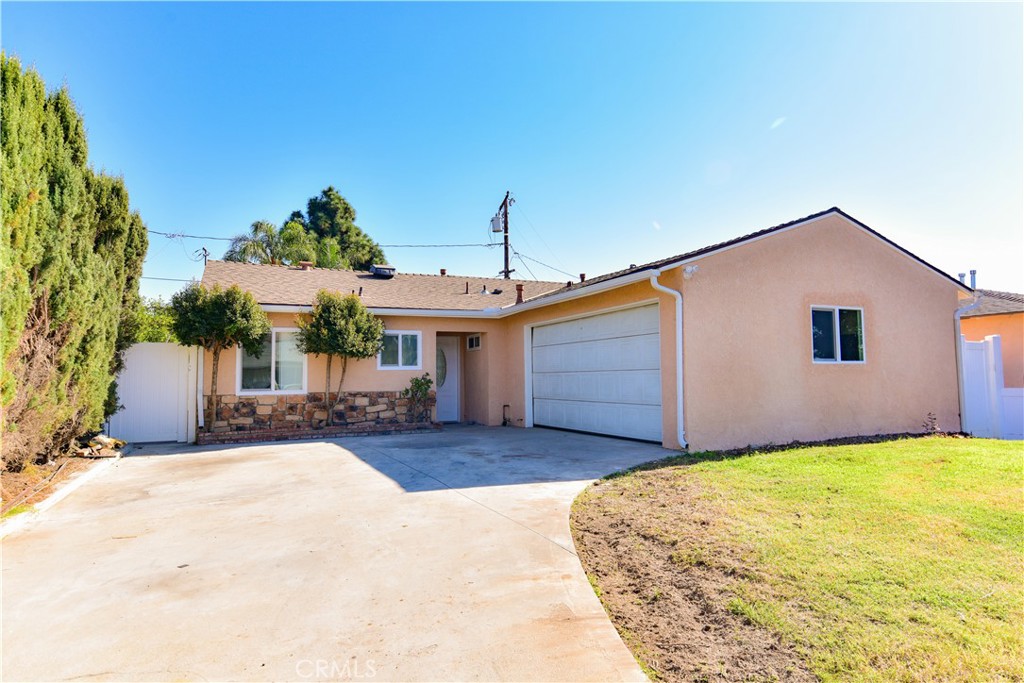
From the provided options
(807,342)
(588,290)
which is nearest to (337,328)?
(588,290)

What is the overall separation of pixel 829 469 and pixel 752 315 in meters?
3.47

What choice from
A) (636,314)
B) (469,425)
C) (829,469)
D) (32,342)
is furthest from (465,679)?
(469,425)

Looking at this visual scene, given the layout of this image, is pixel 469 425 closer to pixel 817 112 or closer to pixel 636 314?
pixel 636 314

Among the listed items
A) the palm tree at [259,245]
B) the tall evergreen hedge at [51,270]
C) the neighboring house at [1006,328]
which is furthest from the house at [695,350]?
the palm tree at [259,245]

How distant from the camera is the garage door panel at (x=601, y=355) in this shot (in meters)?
9.70

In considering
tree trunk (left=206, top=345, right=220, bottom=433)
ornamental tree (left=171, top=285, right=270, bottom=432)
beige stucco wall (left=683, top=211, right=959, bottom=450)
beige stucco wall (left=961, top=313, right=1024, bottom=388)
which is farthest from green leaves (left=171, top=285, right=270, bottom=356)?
beige stucco wall (left=961, top=313, right=1024, bottom=388)

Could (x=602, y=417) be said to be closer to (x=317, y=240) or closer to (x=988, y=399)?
(x=988, y=399)

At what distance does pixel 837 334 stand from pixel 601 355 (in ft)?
14.6

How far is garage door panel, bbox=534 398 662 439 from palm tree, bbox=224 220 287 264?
59.9 ft

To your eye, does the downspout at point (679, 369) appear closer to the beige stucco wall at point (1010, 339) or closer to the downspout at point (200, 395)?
the downspout at point (200, 395)

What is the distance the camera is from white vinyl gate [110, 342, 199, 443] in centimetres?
1094

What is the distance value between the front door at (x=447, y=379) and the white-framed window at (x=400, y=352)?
60.5 inches

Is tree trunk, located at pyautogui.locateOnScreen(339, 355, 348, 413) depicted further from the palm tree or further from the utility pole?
the palm tree

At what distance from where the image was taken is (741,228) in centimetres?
1103
